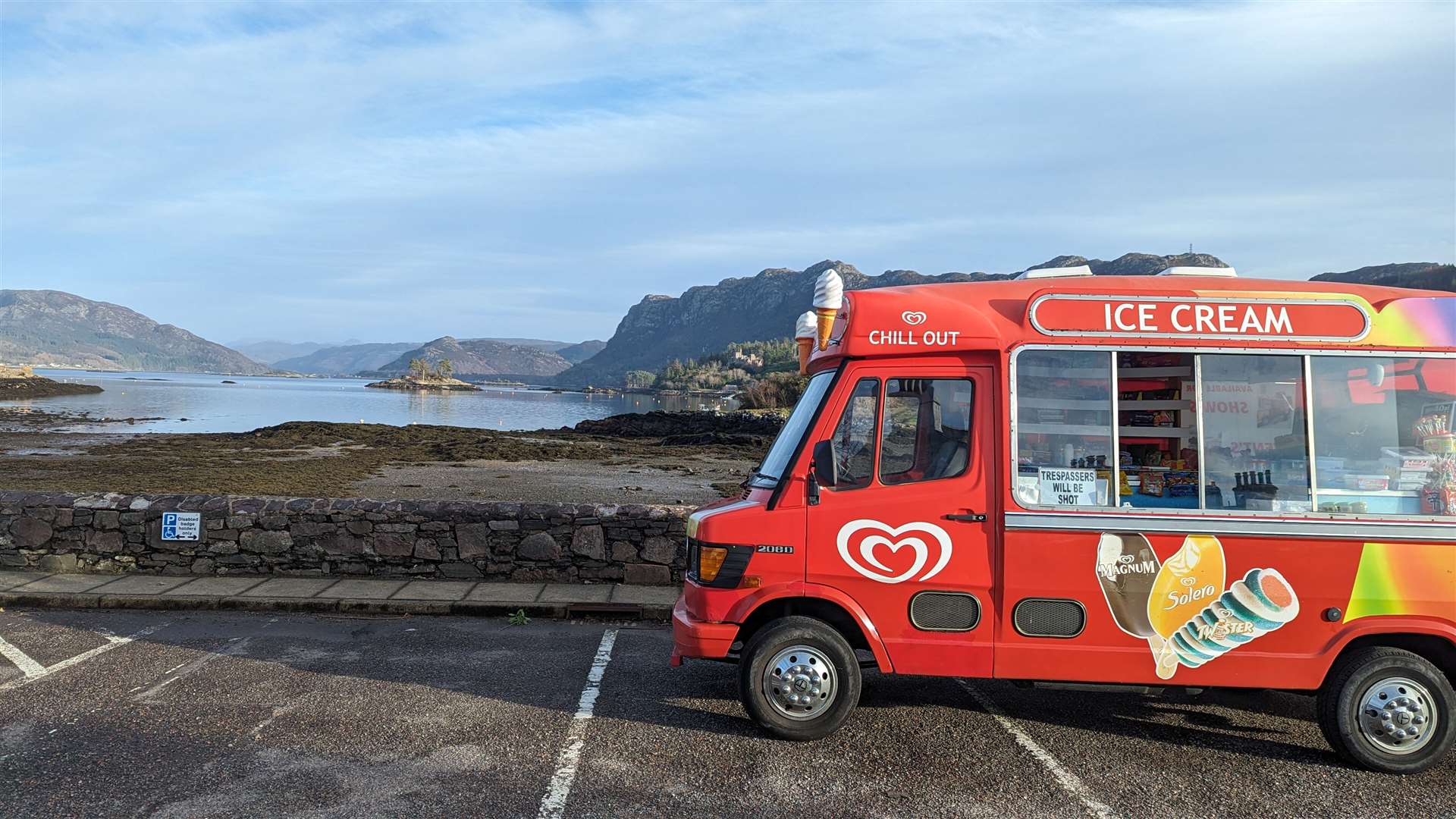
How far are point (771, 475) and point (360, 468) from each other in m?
20.2

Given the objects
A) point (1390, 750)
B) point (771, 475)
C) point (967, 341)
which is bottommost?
point (1390, 750)

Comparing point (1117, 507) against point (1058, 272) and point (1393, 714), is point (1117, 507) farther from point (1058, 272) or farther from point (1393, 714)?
point (1393, 714)

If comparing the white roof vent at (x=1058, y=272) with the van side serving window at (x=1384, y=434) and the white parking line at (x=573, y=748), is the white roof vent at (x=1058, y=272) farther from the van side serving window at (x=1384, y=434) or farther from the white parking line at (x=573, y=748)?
the white parking line at (x=573, y=748)

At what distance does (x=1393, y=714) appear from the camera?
525 cm

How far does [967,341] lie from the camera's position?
564 cm

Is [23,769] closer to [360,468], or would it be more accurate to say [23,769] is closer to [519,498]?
[519,498]

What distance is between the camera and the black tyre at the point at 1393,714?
17.1 feet

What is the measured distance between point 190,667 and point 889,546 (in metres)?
5.30

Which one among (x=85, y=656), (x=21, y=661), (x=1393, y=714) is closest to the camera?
(x=1393, y=714)

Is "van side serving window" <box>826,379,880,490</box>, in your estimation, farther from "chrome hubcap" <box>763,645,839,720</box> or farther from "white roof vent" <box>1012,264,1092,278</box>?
"white roof vent" <box>1012,264,1092,278</box>

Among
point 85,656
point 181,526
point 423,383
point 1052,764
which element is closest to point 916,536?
point 1052,764

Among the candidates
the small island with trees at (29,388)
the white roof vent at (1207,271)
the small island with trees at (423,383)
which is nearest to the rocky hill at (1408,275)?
the white roof vent at (1207,271)

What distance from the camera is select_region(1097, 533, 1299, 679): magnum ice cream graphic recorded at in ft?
17.8

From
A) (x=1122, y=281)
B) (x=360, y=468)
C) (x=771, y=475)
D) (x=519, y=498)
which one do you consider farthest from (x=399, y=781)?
(x=360, y=468)
